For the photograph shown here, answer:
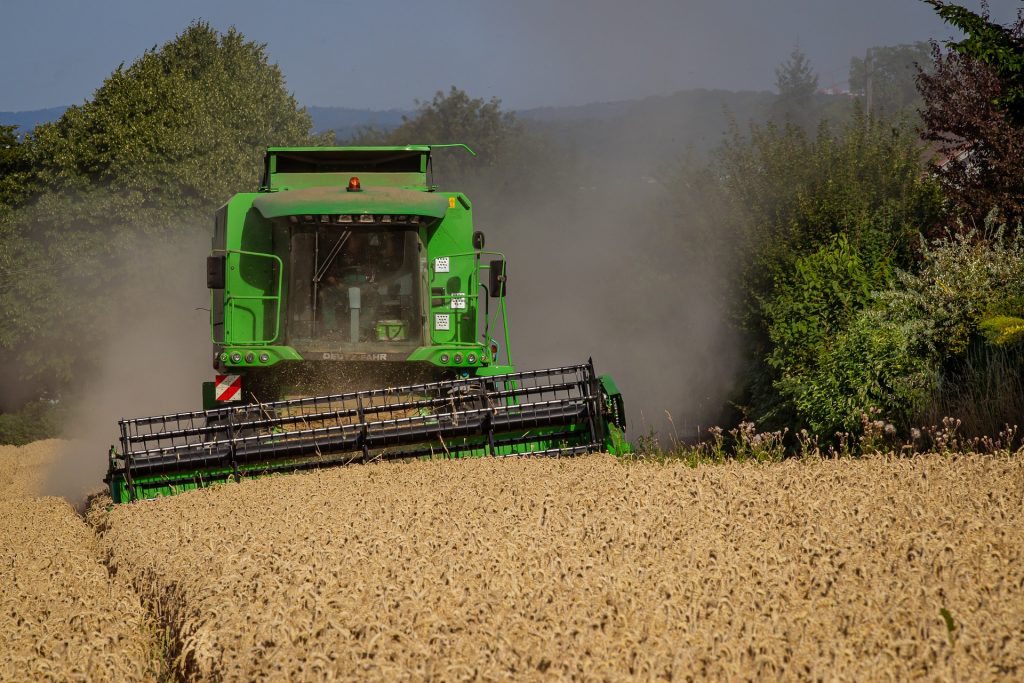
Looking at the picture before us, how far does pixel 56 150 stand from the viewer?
26.5m

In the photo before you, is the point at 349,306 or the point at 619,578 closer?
the point at 619,578

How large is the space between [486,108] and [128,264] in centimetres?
4973

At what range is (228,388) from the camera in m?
10.6

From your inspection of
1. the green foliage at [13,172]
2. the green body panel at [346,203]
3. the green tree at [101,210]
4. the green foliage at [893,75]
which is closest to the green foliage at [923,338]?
the green body panel at [346,203]

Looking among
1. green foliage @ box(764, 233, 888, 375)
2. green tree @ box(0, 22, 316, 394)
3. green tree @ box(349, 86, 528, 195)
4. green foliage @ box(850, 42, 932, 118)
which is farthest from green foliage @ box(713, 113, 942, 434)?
green foliage @ box(850, 42, 932, 118)

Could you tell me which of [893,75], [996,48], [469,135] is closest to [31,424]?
[996,48]

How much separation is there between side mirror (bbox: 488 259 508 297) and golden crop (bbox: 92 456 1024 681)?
4049mm

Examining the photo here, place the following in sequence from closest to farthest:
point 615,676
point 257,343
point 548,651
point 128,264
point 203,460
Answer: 1. point 615,676
2. point 548,651
3. point 203,460
4. point 257,343
5. point 128,264

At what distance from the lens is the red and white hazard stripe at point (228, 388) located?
10570 millimetres

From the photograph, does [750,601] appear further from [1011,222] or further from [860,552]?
[1011,222]

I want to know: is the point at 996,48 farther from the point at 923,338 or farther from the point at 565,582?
the point at 565,582

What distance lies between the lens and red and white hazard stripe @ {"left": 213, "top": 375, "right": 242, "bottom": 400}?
1057 centimetres

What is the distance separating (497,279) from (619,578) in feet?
21.3

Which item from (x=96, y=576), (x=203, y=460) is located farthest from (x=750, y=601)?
(x=203, y=460)
